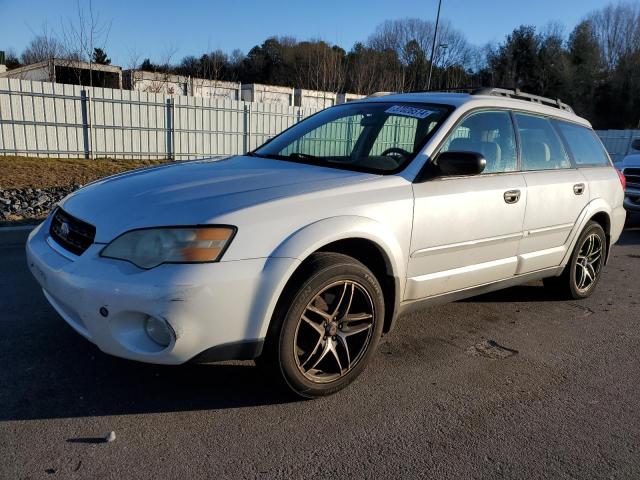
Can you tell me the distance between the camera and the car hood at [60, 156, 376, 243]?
255cm

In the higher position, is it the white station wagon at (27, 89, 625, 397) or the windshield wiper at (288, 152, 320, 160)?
the windshield wiper at (288, 152, 320, 160)

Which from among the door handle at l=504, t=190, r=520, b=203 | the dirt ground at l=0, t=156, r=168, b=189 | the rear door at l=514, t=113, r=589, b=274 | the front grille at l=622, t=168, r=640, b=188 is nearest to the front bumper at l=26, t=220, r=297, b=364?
the door handle at l=504, t=190, r=520, b=203

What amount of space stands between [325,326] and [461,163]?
1.30 meters

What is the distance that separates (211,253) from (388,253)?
1.08m

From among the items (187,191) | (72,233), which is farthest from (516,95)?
(72,233)

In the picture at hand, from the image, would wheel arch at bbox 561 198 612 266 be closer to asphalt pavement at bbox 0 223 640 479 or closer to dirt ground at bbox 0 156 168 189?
asphalt pavement at bbox 0 223 640 479

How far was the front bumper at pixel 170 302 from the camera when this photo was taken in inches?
93.2

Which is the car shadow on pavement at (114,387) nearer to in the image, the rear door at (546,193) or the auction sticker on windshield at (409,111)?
the auction sticker on windshield at (409,111)

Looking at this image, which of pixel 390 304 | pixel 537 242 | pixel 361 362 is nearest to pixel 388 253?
pixel 390 304

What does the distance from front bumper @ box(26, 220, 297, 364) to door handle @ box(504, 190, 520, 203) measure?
1882mm

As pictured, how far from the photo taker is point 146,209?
261 cm

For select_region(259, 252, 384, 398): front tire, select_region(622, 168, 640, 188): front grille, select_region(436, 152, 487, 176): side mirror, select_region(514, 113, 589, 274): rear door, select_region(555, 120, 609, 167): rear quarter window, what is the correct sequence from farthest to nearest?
select_region(622, 168, 640, 188): front grille
select_region(555, 120, 609, 167): rear quarter window
select_region(514, 113, 589, 274): rear door
select_region(436, 152, 487, 176): side mirror
select_region(259, 252, 384, 398): front tire

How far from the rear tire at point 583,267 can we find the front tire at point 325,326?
2.51m

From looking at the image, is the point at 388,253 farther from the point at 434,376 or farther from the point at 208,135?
the point at 208,135
